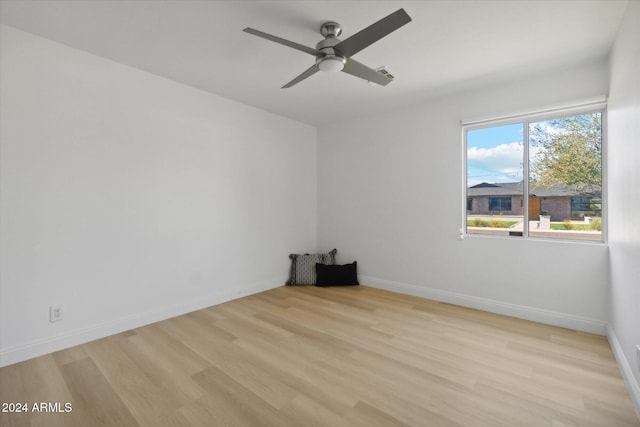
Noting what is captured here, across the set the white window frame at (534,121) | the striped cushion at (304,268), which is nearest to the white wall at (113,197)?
the striped cushion at (304,268)

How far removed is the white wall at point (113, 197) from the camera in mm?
2117

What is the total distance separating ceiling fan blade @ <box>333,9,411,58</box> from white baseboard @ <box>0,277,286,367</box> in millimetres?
2869

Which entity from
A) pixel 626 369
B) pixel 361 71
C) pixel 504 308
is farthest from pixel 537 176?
pixel 361 71

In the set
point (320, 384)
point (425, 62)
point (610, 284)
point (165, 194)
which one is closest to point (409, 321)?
point (320, 384)

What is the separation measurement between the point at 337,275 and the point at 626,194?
3.00m

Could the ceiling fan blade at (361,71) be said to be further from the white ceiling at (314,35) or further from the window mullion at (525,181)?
the window mullion at (525,181)

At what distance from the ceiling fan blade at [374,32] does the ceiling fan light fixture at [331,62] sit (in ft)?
0.16

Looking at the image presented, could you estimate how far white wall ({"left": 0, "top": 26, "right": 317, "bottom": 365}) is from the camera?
6.95 ft

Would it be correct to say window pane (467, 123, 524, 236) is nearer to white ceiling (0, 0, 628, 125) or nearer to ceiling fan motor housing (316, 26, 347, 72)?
white ceiling (0, 0, 628, 125)

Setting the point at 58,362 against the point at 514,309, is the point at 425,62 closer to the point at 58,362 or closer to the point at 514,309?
the point at 514,309

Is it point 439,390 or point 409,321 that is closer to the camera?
point 439,390

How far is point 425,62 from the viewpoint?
2.55m

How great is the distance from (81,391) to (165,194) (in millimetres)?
1747

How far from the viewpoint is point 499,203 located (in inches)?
123
